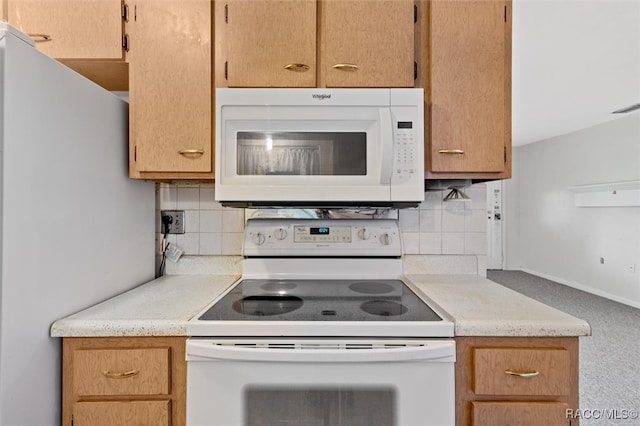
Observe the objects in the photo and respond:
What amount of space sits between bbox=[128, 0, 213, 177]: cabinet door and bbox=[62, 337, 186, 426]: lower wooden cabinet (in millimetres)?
672

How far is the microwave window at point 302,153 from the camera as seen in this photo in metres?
1.28

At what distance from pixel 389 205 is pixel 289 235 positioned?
1.59ft

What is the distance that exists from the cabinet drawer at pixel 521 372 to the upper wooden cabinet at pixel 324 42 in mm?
1020

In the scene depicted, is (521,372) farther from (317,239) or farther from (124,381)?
(124,381)

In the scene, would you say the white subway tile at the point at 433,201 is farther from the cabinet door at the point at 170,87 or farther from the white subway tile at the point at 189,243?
the white subway tile at the point at 189,243

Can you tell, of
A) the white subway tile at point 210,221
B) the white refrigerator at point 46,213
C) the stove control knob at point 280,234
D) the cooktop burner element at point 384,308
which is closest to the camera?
the white refrigerator at point 46,213

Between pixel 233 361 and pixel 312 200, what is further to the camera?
pixel 312 200

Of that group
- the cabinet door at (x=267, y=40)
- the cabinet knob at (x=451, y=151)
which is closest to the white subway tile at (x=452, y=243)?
the cabinet knob at (x=451, y=151)

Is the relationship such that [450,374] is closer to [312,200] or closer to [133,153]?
[312,200]

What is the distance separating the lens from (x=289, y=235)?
1570mm

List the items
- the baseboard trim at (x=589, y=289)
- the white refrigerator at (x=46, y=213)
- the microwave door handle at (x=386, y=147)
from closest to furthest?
the white refrigerator at (x=46, y=213) < the microwave door handle at (x=386, y=147) < the baseboard trim at (x=589, y=289)

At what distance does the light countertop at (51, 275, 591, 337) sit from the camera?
3.25 ft

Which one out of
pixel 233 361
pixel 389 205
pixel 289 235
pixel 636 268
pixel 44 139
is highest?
pixel 44 139

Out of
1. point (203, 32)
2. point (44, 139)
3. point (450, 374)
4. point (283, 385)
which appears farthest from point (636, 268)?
point (44, 139)
